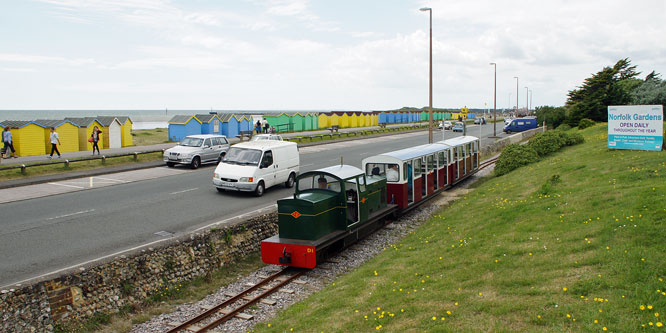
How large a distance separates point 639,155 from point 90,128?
29.9 metres

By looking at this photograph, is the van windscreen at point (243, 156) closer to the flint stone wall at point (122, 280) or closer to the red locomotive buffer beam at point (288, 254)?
the flint stone wall at point (122, 280)

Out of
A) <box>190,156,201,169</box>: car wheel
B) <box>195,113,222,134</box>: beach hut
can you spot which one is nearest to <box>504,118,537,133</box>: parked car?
<box>195,113,222,134</box>: beach hut

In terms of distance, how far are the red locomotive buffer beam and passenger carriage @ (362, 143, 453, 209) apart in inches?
197

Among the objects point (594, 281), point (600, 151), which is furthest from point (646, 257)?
point (600, 151)

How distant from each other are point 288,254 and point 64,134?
23.4 m

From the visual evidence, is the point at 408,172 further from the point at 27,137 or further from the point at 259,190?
the point at 27,137

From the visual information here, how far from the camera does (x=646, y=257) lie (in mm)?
7398

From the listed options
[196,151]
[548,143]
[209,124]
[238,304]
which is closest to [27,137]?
[196,151]

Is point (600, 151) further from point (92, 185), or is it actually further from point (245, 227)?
point (92, 185)

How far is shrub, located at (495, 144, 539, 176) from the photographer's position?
2405 cm

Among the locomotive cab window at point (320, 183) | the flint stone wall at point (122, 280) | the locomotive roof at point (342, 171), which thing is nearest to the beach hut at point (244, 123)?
the flint stone wall at point (122, 280)

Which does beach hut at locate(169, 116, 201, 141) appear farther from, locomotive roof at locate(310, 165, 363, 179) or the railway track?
the railway track

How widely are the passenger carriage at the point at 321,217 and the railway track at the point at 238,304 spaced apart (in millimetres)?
441

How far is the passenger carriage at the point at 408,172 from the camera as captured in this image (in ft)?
52.0
